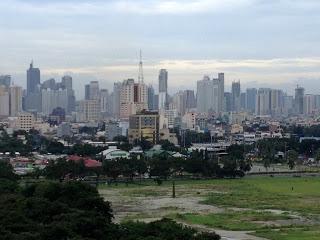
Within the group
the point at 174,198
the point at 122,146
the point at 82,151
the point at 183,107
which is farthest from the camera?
the point at 183,107

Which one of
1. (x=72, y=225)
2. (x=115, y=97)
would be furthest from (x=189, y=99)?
(x=72, y=225)

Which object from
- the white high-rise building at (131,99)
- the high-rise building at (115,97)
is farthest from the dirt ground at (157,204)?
the high-rise building at (115,97)

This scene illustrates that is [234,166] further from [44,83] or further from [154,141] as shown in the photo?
[44,83]

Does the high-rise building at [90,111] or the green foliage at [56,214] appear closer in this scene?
the green foliage at [56,214]

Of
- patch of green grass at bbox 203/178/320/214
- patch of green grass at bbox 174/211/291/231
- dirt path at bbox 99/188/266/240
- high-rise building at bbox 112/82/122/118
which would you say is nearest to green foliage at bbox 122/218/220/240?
dirt path at bbox 99/188/266/240

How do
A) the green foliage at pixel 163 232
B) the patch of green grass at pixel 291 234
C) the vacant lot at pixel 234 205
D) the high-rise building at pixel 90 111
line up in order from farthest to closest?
the high-rise building at pixel 90 111
the vacant lot at pixel 234 205
the patch of green grass at pixel 291 234
the green foliage at pixel 163 232

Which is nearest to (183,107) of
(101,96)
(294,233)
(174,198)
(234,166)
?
(101,96)

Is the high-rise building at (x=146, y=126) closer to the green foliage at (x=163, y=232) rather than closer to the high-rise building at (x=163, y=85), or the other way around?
the green foliage at (x=163, y=232)

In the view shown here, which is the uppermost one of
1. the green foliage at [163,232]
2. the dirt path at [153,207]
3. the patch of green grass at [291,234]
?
the green foliage at [163,232]
